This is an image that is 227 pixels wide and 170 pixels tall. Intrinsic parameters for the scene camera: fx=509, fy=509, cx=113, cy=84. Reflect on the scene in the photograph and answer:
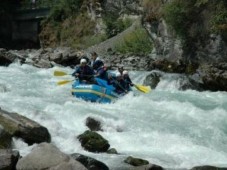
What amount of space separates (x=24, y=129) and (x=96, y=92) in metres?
5.06

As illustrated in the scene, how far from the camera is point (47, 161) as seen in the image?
7059mm

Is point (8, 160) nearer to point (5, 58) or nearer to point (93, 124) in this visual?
point (93, 124)

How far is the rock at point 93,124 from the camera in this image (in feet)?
35.0

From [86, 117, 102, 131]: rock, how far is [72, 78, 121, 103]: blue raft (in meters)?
2.87

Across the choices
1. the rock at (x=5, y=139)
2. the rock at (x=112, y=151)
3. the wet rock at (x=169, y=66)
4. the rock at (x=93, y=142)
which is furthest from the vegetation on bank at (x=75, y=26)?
the rock at (x=5, y=139)

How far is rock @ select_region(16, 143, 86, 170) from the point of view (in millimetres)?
6922

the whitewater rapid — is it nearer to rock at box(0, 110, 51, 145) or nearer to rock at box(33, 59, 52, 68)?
rock at box(0, 110, 51, 145)

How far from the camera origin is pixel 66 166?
6.88 metres

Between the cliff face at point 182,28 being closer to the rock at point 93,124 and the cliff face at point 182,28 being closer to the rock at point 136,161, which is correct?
the rock at point 93,124

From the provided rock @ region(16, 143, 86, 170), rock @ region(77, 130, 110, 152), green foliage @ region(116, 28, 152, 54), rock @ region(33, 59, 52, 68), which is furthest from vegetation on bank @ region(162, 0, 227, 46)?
rock @ region(16, 143, 86, 170)

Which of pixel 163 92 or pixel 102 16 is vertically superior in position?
pixel 102 16

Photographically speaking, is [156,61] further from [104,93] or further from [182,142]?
[182,142]

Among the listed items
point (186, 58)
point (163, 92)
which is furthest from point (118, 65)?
point (163, 92)

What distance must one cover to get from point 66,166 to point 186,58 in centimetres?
1353
